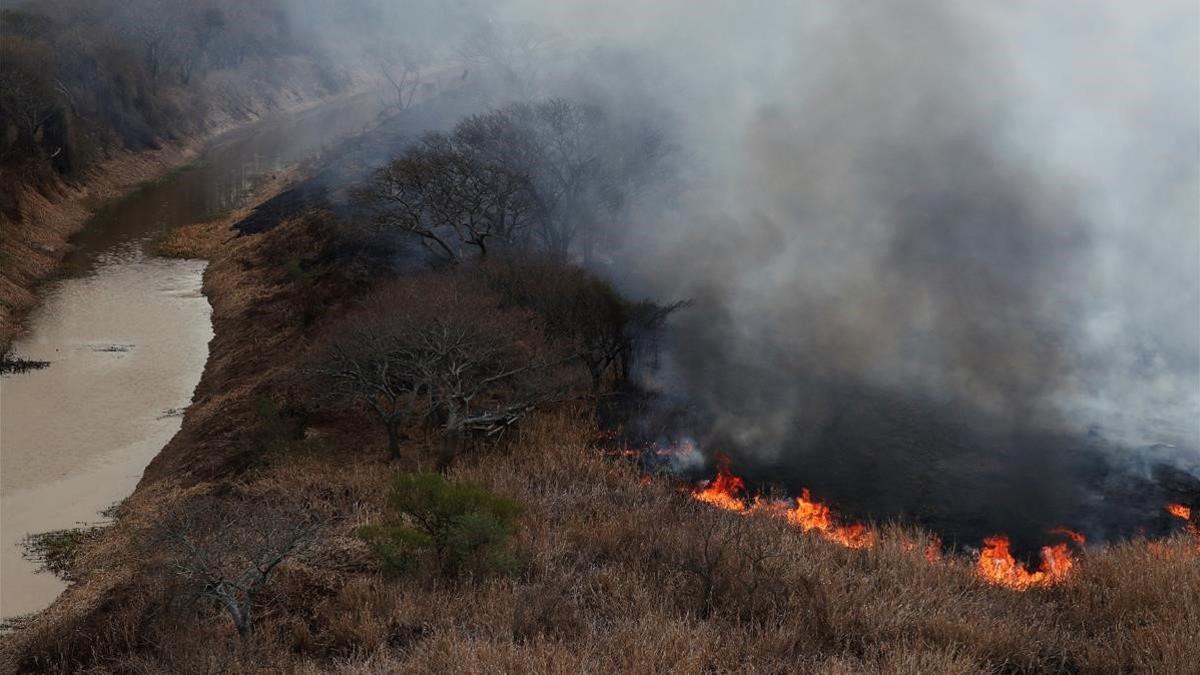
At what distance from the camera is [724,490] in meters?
15.4

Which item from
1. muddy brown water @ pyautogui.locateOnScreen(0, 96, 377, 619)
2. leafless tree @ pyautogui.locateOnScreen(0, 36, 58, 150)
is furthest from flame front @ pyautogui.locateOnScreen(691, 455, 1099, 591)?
leafless tree @ pyautogui.locateOnScreen(0, 36, 58, 150)

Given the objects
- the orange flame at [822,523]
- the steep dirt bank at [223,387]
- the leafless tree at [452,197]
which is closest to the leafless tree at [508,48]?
the steep dirt bank at [223,387]

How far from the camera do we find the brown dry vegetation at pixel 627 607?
7.10 metres

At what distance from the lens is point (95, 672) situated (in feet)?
28.9

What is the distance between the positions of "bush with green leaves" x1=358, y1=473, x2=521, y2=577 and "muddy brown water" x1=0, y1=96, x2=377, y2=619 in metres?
7.98

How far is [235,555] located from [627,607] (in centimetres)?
504

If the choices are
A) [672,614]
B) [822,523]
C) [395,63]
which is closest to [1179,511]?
[822,523]

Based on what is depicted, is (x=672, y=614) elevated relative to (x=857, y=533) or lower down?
lower down

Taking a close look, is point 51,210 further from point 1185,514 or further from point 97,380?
point 1185,514

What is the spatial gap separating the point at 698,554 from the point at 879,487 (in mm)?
7229

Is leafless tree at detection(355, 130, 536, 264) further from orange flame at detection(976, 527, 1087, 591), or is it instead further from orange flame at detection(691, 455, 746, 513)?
orange flame at detection(976, 527, 1087, 591)

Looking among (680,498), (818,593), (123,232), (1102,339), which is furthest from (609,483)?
(123,232)

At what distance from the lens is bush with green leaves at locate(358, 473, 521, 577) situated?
9328mm

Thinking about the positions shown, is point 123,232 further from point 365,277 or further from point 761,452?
point 761,452
